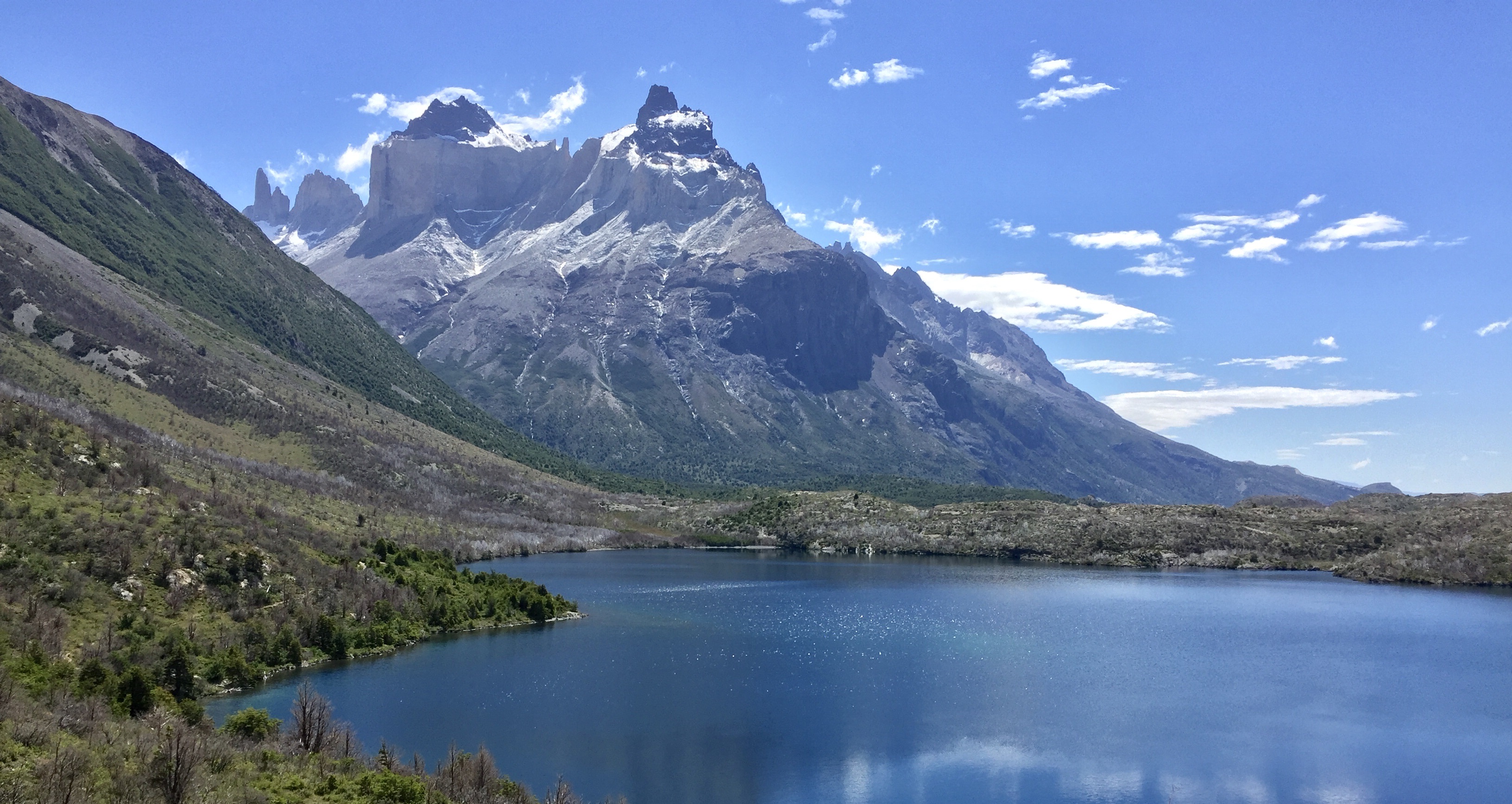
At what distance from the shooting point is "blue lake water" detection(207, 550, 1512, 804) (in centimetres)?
5659

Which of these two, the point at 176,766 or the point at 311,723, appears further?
the point at 311,723

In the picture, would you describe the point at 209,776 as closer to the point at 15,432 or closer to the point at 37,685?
the point at 37,685

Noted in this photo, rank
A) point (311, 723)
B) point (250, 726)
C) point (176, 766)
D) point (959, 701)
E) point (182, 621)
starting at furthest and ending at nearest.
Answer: point (959, 701), point (182, 621), point (311, 723), point (250, 726), point (176, 766)

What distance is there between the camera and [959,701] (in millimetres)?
75000

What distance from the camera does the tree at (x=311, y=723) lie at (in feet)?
151

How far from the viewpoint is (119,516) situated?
76125 mm

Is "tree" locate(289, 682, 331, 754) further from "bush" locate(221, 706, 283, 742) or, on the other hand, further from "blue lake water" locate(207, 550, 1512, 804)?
"blue lake water" locate(207, 550, 1512, 804)

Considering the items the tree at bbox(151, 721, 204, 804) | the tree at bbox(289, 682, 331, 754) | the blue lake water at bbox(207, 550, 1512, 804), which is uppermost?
the tree at bbox(151, 721, 204, 804)

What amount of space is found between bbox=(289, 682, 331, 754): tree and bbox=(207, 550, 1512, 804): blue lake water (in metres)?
8.76

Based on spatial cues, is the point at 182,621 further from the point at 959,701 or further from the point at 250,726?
the point at 959,701

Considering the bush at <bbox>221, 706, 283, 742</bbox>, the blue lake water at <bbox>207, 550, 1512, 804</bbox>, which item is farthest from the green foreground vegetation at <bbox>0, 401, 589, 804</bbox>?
the blue lake water at <bbox>207, 550, 1512, 804</bbox>

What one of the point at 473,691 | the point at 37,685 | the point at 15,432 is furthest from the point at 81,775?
the point at 15,432

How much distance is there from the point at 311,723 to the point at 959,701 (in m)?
47.4

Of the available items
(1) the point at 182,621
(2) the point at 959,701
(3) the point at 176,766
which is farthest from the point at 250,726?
(2) the point at 959,701
